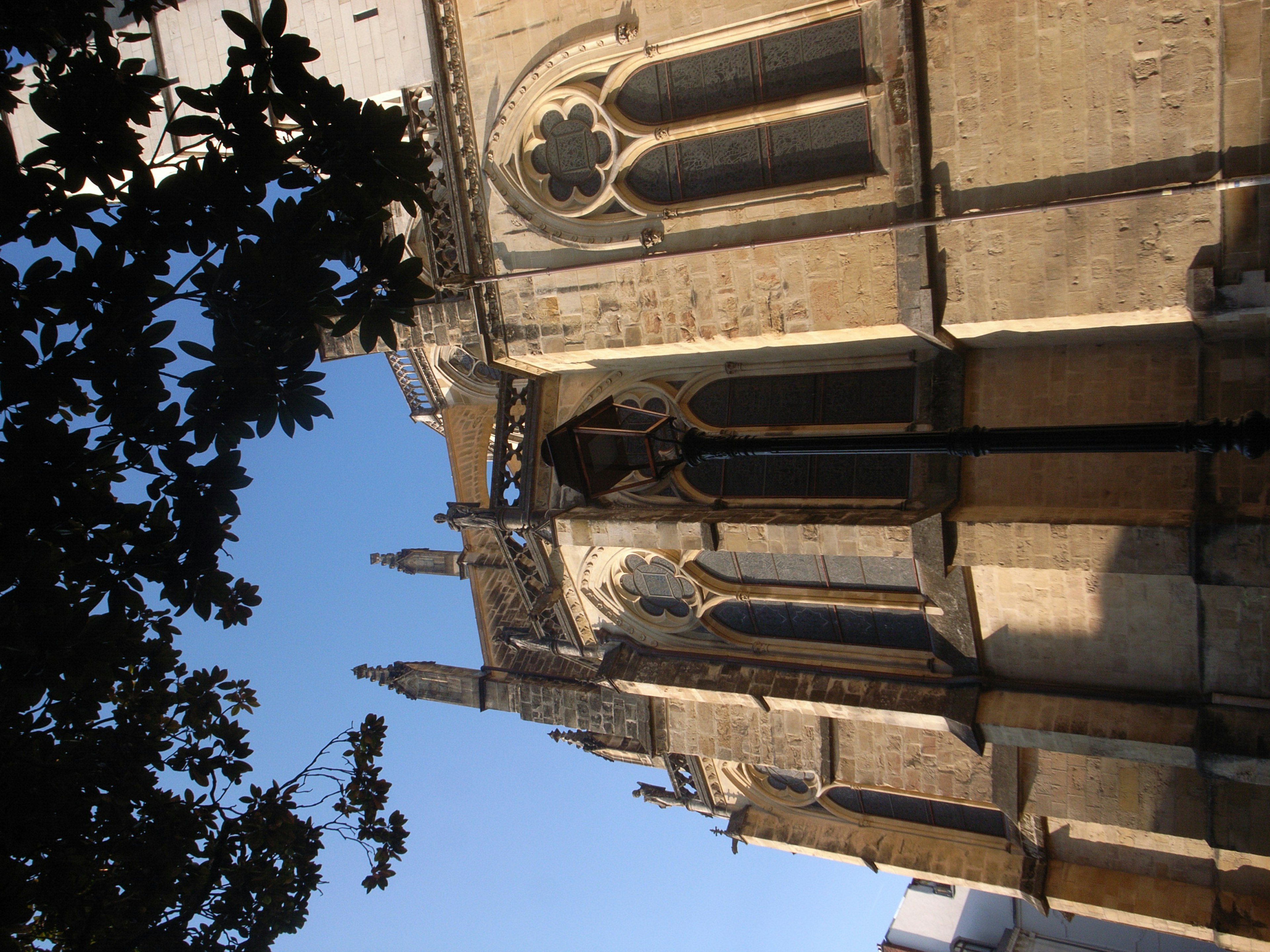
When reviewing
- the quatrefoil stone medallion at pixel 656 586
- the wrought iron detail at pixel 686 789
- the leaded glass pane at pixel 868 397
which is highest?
the leaded glass pane at pixel 868 397

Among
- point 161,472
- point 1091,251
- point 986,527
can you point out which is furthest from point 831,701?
point 161,472

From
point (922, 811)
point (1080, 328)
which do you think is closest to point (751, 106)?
point (1080, 328)

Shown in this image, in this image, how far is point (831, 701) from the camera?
1023 cm

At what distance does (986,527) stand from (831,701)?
2977mm

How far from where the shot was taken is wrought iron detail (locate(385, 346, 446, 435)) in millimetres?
17500

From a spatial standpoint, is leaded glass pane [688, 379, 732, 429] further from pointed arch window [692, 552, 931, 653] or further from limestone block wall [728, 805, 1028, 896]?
limestone block wall [728, 805, 1028, 896]

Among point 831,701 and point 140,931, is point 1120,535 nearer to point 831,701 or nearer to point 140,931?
point 831,701

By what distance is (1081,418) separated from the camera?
29.4ft

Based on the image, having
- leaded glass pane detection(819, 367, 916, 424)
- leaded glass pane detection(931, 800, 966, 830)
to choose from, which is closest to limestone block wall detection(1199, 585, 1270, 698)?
leaded glass pane detection(819, 367, 916, 424)

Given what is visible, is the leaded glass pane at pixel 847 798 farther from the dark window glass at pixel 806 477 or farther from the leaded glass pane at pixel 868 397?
the leaded glass pane at pixel 868 397

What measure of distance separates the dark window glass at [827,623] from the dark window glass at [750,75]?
6248mm

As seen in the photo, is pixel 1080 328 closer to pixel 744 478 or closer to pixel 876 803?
pixel 744 478

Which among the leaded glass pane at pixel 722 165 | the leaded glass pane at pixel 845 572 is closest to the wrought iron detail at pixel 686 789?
the leaded glass pane at pixel 845 572

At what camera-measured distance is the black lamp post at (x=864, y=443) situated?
4.34 meters
